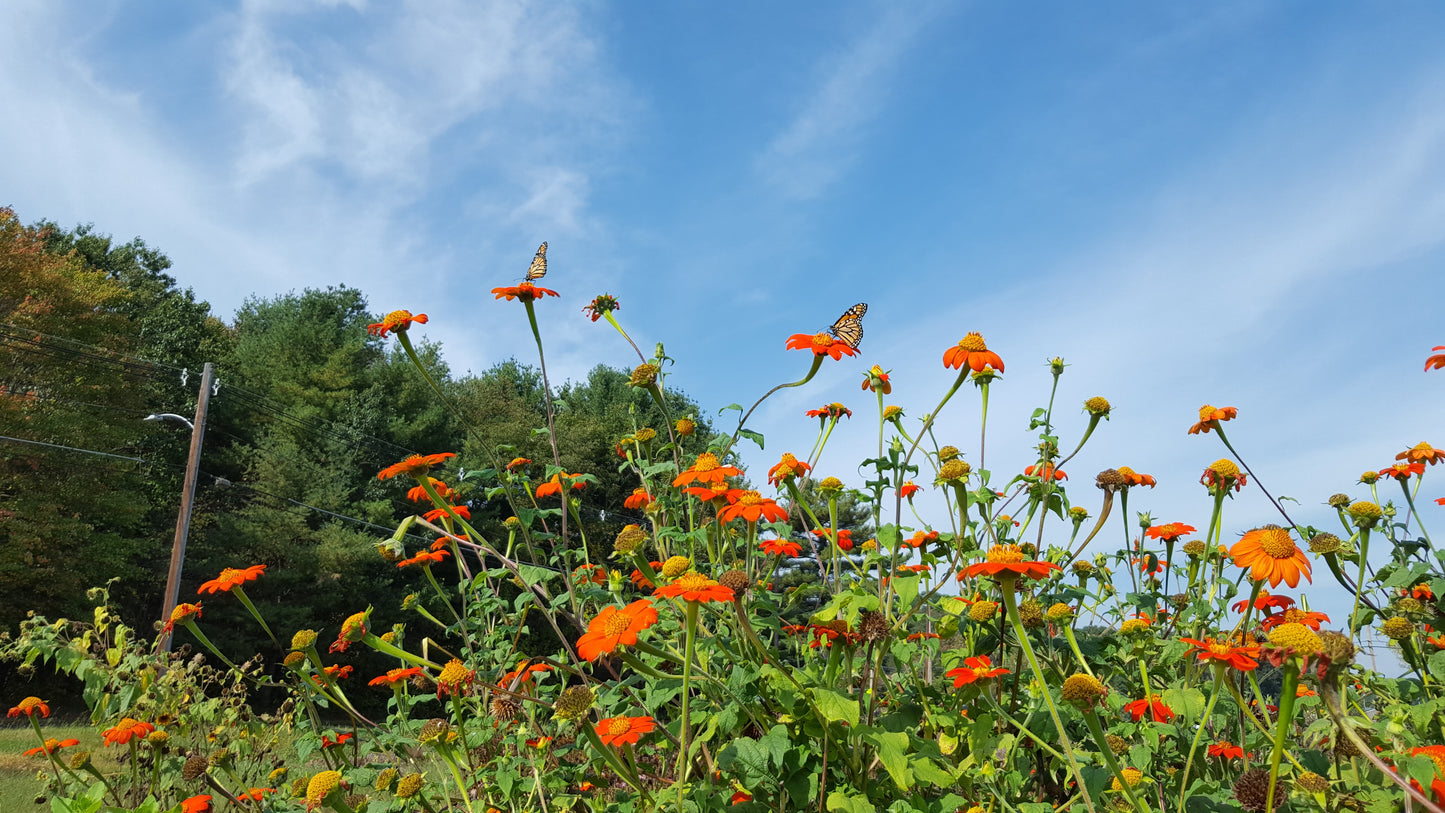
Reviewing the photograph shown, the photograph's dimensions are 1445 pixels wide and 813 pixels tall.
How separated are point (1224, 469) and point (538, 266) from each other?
7.63ft

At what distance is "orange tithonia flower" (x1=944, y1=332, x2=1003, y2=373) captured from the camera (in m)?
2.12

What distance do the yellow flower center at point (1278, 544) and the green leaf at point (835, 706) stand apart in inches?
30.7

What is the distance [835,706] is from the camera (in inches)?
56.3

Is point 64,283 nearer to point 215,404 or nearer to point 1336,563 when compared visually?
point 215,404

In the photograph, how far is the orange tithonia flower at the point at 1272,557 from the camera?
138cm

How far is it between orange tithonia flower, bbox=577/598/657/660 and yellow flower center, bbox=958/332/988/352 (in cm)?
115

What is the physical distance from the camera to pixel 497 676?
285 centimetres

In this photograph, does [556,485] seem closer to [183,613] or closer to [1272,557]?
[183,613]

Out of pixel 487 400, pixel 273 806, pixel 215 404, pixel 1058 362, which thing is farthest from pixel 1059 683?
pixel 487 400

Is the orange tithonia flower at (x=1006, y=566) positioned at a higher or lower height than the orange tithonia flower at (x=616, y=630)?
higher

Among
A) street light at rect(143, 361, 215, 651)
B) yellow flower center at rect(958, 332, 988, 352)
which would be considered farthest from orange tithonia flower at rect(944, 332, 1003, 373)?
street light at rect(143, 361, 215, 651)

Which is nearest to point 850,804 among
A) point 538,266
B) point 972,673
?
point 972,673

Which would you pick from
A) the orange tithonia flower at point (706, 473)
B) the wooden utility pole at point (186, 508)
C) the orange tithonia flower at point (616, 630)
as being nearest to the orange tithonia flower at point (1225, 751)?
the orange tithonia flower at point (706, 473)

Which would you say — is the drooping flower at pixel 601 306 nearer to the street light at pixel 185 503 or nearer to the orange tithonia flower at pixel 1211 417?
the orange tithonia flower at pixel 1211 417
